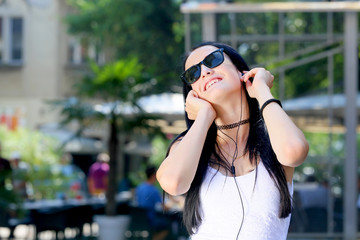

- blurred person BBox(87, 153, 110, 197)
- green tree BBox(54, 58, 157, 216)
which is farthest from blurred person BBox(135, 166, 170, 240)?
blurred person BBox(87, 153, 110, 197)

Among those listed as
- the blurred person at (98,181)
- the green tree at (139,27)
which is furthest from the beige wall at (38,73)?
the blurred person at (98,181)

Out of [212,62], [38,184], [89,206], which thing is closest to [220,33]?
[89,206]

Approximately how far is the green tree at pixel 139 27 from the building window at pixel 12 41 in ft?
25.0

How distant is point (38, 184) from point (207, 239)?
12031 mm

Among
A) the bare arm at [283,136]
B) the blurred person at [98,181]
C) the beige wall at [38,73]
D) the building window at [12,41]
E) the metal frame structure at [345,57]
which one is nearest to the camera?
the bare arm at [283,136]

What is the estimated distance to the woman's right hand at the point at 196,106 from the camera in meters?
2.24

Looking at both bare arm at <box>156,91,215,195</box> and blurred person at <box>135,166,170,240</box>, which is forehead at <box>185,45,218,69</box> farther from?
blurred person at <box>135,166,170,240</box>

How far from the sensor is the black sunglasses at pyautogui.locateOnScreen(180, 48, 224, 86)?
2326mm

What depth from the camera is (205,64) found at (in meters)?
2.33

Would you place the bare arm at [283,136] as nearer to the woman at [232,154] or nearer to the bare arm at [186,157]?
the woman at [232,154]

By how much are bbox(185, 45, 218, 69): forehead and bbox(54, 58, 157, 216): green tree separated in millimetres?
8751

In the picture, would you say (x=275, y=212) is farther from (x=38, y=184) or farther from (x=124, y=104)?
(x=38, y=184)

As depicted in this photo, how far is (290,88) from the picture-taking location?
9078 mm

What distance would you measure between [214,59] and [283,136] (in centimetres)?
36
